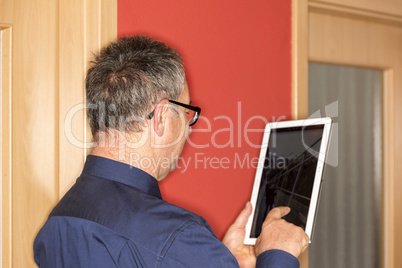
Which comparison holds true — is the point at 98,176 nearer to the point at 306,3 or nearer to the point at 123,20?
the point at 123,20

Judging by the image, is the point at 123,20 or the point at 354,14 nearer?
the point at 123,20

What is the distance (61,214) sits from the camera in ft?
2.69

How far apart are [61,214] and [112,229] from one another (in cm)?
12

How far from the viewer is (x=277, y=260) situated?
0.91m

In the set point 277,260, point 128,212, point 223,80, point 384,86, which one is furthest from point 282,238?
point 384,86

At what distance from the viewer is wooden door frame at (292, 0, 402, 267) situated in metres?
1.60

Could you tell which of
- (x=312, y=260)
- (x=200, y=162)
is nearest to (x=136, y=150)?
(x=200, y=162)

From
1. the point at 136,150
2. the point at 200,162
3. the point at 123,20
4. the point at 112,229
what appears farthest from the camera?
the point at 200,162

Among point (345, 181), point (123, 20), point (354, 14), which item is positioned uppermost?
point (354, 14)

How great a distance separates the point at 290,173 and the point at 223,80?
1.32ft

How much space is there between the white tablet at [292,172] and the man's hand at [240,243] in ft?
0.06

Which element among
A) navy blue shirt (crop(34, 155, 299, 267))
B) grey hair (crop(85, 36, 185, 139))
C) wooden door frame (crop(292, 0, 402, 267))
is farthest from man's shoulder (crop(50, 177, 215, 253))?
wooden door frame (crop(292, 0, 402, 267))

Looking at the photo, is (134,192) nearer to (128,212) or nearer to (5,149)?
(128,212)

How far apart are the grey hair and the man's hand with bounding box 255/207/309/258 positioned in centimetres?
39
